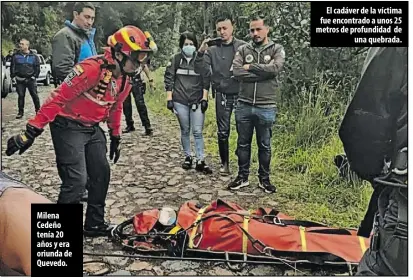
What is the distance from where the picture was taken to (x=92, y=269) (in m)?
1.86

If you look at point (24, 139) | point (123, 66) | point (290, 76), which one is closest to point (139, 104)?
point (123, 66)

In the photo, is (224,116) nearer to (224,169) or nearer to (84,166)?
(224,169)

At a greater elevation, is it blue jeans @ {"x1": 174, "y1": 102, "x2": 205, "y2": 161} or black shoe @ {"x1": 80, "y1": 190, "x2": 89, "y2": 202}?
blue jeans @ {"x1": 174, "y1": 102, "x2": 205, "y2": 161}

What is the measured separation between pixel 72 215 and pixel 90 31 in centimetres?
53

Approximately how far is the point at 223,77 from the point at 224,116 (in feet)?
0.38

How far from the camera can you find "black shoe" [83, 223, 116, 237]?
73.6 inches

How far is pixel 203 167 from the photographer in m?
1.92

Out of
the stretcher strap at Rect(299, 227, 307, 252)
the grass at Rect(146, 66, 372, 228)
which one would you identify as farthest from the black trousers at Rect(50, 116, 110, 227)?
the stretcher strap at Rect(299, 227, 307, 252)

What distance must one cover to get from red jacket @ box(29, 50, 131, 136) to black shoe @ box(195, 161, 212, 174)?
269 mm

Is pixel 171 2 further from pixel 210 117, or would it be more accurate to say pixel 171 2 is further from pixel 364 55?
pixel 364 55

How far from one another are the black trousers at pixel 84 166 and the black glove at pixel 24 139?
0.07 metres

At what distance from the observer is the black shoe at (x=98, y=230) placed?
1.87 m

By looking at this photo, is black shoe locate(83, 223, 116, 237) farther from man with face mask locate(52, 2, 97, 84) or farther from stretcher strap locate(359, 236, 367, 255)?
stretcher strap locate(359, 236, 367, 255)

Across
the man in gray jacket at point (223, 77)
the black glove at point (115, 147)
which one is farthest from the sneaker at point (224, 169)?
the black glove at point (115, 147)
